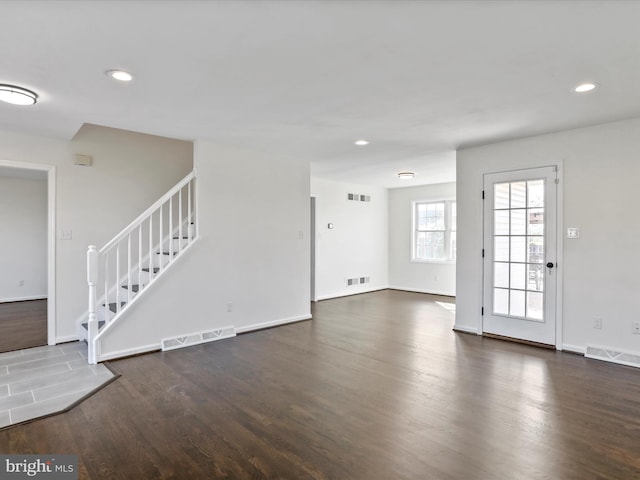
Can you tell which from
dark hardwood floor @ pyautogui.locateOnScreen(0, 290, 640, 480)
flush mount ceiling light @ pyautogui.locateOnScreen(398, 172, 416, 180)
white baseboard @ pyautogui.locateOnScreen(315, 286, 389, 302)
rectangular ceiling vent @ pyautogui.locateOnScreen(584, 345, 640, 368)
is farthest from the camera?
white baseboard @ pyautogui.locateOnScreen(315, 286, 389, 302)

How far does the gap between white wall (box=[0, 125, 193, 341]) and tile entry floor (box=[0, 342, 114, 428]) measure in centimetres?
56

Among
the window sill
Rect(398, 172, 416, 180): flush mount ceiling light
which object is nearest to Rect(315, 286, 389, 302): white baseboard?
the window sill

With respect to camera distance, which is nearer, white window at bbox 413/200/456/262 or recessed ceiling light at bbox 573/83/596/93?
recessed ceiling light at bbox 573/83/596/93

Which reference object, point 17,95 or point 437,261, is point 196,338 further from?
point 437,261

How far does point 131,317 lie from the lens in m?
4.16

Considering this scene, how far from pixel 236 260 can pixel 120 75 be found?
9.22ft

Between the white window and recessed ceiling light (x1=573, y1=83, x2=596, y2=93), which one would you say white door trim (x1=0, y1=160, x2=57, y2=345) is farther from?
the white window

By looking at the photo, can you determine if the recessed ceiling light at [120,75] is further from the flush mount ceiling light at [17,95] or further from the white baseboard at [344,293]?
the white baseboard at [344,293]

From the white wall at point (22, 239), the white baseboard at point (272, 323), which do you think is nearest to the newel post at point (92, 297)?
the white baseboard at point (272, 323)

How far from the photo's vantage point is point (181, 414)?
9.05ft

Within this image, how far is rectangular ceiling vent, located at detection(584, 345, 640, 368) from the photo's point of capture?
3.77 m

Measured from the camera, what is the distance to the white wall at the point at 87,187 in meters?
4.54

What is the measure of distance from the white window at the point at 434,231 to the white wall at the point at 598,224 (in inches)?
145

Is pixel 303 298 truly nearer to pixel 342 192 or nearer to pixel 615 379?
pixel 342 192
